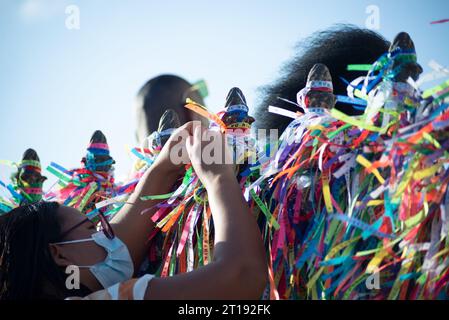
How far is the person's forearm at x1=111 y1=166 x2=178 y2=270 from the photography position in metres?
2.21

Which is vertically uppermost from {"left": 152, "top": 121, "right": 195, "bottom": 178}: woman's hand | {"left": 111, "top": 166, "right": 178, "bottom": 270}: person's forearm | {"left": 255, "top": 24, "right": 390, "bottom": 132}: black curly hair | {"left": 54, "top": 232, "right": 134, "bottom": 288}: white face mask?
{"left": 255, "top": 24, "right": 390, "bottom": 132}: black curly hair

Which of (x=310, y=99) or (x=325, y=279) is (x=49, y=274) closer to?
(x=325, y=279)

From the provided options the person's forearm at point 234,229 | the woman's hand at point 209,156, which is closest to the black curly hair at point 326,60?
the woman's hand at point 209,156

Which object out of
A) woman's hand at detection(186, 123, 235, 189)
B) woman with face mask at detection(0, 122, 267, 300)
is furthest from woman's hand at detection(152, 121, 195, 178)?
woman's hand at detection(186, 123, 235, 189)

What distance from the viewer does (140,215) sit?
2.25 meters

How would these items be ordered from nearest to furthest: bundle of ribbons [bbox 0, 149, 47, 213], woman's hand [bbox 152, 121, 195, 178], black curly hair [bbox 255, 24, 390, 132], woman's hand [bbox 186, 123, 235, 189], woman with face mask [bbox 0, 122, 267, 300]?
woman with face mask [bbox 0, 122, 267, 300], woman's hand [bbox 186, 123, 235, 189], woman's hand [bbox 152, 121, 195, 178], black curly hair [bbox 255, 24, 390, 132], bundle of ribbons [bbox 0, 149, 47, 213]

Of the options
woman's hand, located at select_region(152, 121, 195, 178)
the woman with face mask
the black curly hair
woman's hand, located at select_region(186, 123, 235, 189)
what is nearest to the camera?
the woman with face mask

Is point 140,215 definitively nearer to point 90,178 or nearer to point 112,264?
point 112,264

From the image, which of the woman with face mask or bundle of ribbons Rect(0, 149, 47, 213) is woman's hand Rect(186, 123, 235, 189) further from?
bundle of ribbons Rect(0, 149, 47, 213)

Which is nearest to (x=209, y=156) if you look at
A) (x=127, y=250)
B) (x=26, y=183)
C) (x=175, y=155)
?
(x=175, y=155)

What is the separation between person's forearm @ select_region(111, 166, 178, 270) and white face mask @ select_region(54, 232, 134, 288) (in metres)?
0.12

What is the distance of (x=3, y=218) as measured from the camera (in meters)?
2.07
